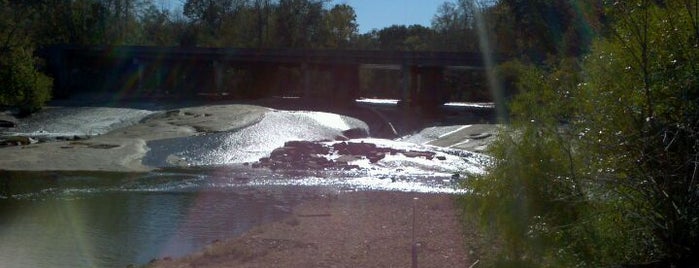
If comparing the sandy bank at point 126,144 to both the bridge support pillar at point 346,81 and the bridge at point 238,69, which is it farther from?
the bridge support pillar at point 346,81

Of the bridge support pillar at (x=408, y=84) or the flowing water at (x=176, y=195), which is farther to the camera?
the bridge support pillar at (x=408, y=84)

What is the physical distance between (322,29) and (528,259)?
7089 cm

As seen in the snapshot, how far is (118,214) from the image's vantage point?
20.4m

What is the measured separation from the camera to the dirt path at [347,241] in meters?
13.4

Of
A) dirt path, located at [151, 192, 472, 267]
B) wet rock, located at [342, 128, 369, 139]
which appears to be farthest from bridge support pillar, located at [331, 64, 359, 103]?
dirt path, located at [151, 192, 472, 267]

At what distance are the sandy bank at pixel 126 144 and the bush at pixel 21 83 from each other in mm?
6259

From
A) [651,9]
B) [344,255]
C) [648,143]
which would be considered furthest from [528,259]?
[344,255]

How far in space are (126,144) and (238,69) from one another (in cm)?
3276

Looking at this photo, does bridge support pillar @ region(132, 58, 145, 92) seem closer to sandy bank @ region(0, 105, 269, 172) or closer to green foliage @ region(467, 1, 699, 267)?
sandy bank @ region(0, 105, 269, 172)

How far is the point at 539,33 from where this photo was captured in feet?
167

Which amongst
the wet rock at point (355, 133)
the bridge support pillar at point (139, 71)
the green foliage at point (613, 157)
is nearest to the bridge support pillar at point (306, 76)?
the bridge support pillar at point (139, 71)

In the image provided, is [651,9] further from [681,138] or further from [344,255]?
[344,255]

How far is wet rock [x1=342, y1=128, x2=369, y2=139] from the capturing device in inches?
1620

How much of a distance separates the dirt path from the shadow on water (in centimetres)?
109
